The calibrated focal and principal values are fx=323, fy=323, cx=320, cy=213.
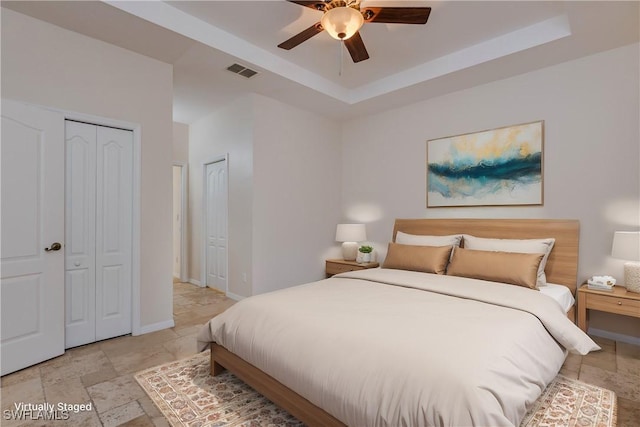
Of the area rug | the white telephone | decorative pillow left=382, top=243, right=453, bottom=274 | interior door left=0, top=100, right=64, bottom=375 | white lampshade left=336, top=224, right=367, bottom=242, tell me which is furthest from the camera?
white lampshade left=336, top=224, right=367, bottom=242

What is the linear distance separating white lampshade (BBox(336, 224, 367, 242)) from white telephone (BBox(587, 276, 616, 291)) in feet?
8.25

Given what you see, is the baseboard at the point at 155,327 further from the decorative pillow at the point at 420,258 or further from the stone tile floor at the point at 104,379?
the decorative pillow at the point at 420,258

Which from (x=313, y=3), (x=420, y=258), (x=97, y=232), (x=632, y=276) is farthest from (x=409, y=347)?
(x=97, y=232)

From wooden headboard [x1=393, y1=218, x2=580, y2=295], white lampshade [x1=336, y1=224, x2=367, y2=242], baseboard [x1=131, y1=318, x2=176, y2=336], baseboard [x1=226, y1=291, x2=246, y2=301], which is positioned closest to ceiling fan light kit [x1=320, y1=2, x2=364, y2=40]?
wooden headboard [x1=393, y1=218, x2=580, y2=295]

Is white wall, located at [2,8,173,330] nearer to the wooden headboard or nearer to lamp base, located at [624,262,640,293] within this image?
the wooden headboard

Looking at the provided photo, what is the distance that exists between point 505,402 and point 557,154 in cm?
292

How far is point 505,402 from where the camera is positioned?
1290 mm

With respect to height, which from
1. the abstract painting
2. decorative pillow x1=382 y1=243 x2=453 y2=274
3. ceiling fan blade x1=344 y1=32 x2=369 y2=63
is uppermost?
ceiling fan blade x1=344 y1=32 x2=369 y2=63

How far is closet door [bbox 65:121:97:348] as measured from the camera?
2.78m

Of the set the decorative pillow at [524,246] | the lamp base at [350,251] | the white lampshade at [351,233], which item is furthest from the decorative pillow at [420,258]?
the lamp base at [350,251]

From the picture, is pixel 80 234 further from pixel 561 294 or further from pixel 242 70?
pixel 561 294

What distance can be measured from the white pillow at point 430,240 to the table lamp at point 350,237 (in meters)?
0.70

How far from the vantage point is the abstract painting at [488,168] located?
3.40 metres

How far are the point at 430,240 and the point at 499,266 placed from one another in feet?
3.07
